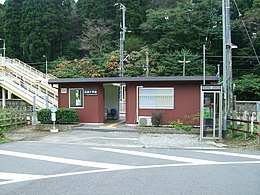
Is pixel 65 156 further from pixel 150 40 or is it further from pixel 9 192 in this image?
pixel 150 40

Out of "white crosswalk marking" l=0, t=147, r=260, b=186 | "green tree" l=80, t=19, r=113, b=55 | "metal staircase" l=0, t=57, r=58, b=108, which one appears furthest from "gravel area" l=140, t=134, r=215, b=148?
"green tree" l=80, t=19, r=113, b=55

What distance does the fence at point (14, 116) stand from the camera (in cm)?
1716

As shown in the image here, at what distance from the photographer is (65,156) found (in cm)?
941

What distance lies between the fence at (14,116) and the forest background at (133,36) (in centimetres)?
2195

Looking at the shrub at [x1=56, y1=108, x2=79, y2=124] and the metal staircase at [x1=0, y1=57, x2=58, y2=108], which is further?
the metal staircase at [x1=0, y1=57, x2=58, y2=108]

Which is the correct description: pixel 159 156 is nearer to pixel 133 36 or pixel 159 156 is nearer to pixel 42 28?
pixel 133 36

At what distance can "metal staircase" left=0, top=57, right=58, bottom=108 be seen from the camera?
2379 centimetres

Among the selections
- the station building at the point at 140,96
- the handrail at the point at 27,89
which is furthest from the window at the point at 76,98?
the handrail at the point at 27,89

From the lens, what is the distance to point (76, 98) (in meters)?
19.2

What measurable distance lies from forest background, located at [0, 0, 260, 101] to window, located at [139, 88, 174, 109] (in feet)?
70.5

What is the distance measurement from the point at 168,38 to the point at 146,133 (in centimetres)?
3113

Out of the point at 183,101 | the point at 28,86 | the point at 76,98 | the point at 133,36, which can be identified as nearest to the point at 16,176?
the point at 183,101

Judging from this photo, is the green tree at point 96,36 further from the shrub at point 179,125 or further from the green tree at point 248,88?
the shrub at point 179,125

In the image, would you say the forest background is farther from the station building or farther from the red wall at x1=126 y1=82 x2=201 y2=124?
the station building
